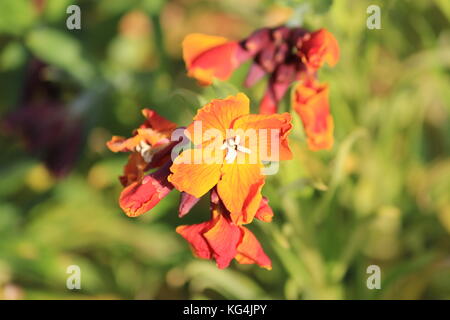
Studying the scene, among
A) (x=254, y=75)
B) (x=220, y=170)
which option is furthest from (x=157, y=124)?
(x=254, y=75)

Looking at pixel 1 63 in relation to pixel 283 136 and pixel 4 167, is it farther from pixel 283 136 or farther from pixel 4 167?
pixel 283 136

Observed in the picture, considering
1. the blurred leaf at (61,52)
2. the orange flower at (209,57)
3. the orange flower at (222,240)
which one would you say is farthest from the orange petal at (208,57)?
the blurred leaf at (61,52)

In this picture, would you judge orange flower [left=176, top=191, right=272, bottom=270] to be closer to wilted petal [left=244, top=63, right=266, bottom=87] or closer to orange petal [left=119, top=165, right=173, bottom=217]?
orange petal [left=119, top=165, right=173, bottom=217]

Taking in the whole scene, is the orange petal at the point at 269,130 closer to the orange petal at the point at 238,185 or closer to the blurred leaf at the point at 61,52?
the orange petal at the point at 238,185

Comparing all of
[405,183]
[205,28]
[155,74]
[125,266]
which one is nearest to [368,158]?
[405,183]

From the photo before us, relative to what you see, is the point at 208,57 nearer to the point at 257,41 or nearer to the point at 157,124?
the point at 257,41

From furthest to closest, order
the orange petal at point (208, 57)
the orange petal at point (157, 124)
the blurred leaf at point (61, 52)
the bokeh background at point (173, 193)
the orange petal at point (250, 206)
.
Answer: the blurred leaf at point (61, 52) < the bokeh background at point (173, 193) < the orange petal at point (208, 57) < the orange petal at point (157, 124) < the orange petal at point (250, 206)

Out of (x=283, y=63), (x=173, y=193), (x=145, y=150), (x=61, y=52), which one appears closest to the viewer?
(x=145, y=150)
